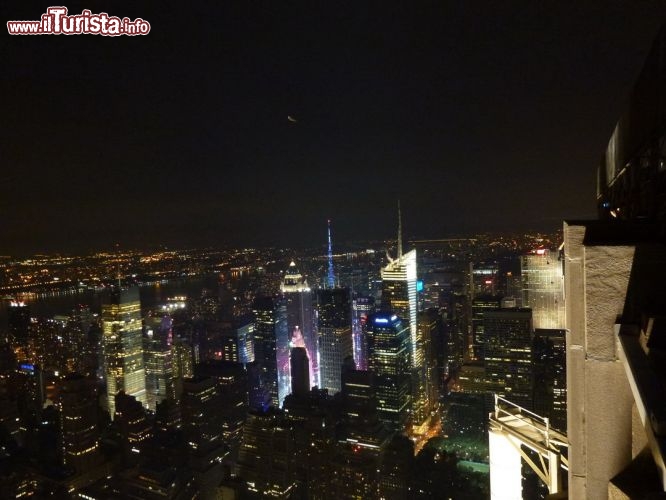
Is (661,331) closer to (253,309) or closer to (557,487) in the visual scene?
(557,487)

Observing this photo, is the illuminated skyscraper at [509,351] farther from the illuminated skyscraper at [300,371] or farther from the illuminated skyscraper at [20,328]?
the illuminated skyscraper at [20,328]

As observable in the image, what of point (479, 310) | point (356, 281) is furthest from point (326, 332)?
point (479, 310)

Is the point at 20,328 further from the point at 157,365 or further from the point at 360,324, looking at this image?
the point at 360,324

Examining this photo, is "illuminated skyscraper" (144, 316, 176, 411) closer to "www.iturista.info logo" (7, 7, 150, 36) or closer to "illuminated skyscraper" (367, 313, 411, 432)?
"illuminated skyscraper" (367, 313, 411, 432)

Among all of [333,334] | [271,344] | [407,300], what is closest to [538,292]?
[407,300]

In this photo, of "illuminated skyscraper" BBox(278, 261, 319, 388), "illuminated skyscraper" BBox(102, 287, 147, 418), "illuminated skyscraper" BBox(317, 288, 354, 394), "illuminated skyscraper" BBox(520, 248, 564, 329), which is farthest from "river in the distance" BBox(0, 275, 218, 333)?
"illuminated skyscraper" BBox(520, 248, 564, 329)
